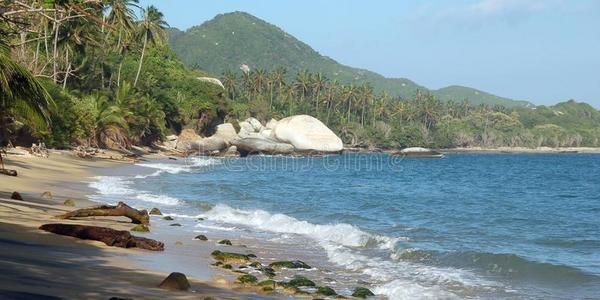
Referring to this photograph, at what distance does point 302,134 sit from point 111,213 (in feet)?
238

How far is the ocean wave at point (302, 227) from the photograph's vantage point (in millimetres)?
17188

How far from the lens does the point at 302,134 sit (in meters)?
87.8

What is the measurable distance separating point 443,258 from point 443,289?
12.0 feet

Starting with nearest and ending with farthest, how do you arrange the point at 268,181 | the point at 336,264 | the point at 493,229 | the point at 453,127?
the point at 336,264 → the point at 493,229 → the point at 268,181 → the point at 453,127

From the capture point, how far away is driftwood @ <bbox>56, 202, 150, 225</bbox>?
49.3ft

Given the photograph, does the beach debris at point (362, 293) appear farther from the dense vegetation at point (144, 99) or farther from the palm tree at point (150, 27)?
the palm tree at point (150, 27)

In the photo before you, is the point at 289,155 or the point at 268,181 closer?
the point at 268,181

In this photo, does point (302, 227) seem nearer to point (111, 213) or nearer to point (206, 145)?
point (111, 213)

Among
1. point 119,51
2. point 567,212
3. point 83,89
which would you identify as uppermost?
point 119,51

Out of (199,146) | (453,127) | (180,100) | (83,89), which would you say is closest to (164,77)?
(180,100)

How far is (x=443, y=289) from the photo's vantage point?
11672mm

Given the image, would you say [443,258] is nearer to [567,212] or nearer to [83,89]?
[567,212]

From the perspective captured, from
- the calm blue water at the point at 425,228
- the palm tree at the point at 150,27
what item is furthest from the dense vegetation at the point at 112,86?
the calm blue water at the point at 425,228

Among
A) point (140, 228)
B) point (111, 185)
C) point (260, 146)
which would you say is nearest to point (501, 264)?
point (140, 228)
